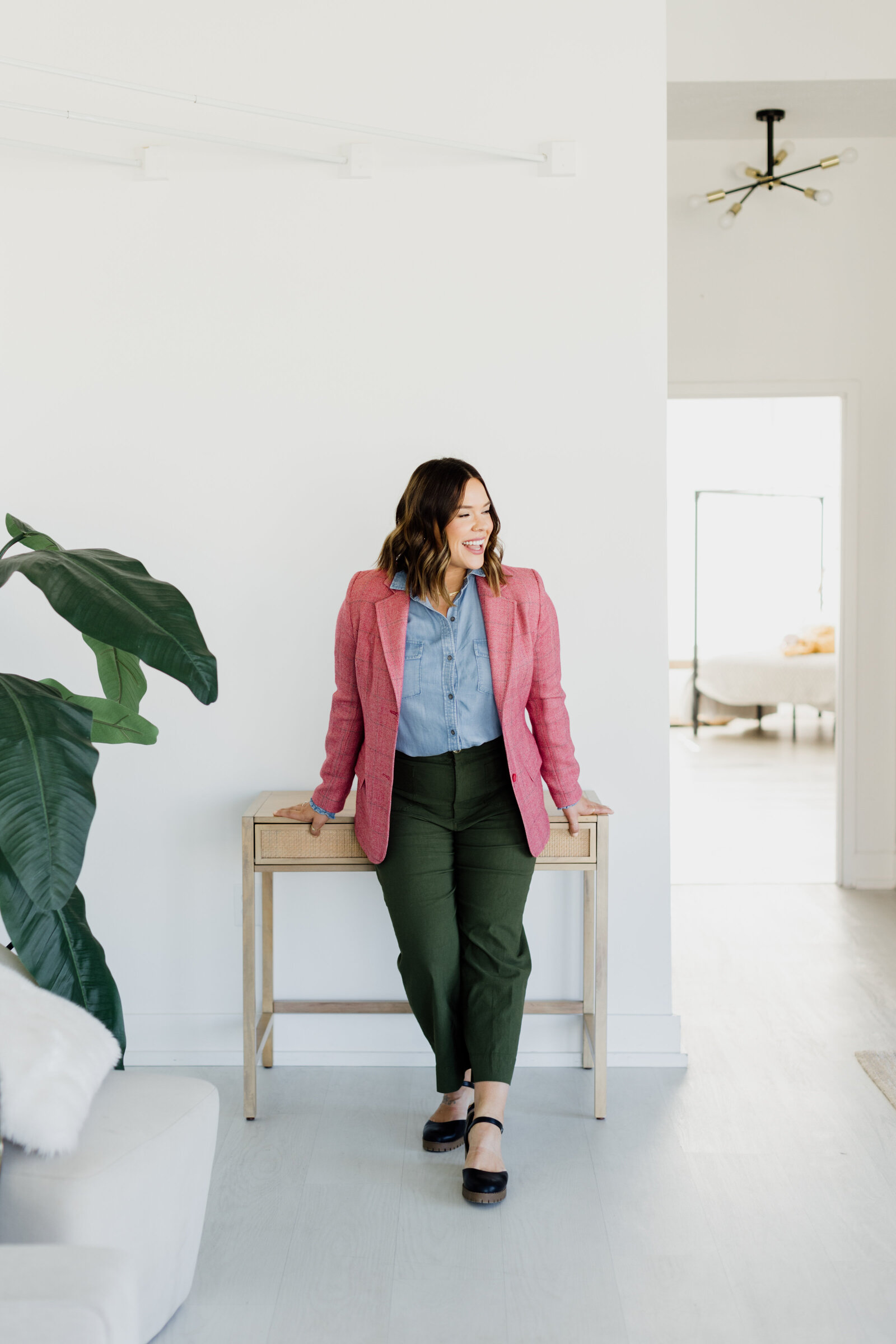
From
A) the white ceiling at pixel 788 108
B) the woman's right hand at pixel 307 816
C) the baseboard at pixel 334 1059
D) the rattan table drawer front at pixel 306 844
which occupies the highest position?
the white ceiling at pixel 788 108

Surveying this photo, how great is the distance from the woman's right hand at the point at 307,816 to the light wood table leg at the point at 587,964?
0.74m

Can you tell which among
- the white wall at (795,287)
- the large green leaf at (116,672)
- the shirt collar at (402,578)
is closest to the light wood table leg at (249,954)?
the large green leaf at (116,672)

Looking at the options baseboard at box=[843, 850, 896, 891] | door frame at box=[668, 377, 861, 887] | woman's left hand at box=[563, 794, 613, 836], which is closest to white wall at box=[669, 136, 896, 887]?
door frame at box=[668, 377, 861, 887]

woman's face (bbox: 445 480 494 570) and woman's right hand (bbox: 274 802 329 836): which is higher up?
woman's face (bbox: 445 480 494 570)

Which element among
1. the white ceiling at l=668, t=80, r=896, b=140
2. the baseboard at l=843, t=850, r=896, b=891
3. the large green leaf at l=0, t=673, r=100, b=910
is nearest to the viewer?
the large green leaf at l=0, t=673, r=100, b=910

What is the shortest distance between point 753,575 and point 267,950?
7825mm

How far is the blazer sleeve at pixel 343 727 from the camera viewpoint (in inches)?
101

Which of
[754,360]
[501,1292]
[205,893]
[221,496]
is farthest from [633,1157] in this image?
[754,360]

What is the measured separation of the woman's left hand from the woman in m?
0.10

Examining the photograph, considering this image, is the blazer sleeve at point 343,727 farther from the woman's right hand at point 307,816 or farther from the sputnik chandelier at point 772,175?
the sputnik chandelier at point 772,175

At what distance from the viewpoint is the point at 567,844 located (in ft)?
8.79

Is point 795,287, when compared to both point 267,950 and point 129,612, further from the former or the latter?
point 129,612

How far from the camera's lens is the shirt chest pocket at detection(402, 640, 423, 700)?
247 cm

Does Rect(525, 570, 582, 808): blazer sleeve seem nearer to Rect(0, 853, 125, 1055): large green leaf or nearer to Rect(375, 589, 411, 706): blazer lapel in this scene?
Rect(375, 589, 411, 706): blazer lapel
